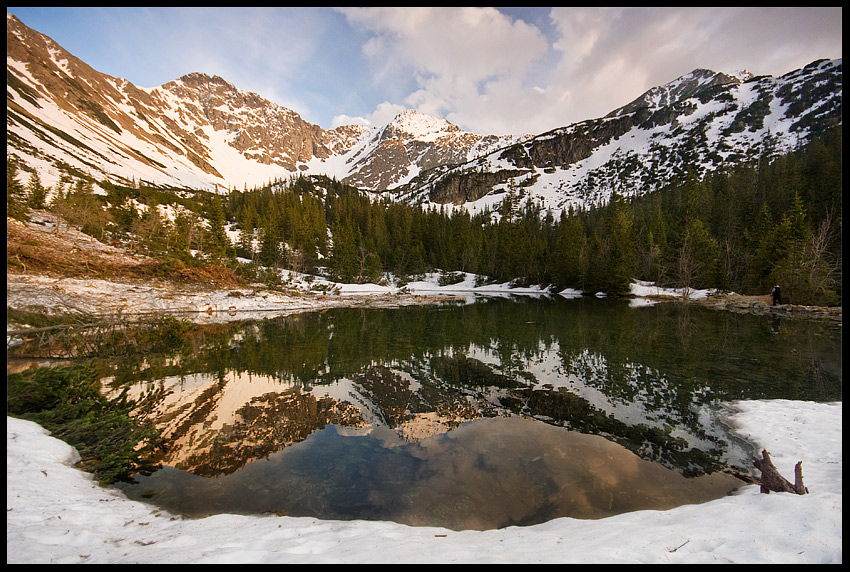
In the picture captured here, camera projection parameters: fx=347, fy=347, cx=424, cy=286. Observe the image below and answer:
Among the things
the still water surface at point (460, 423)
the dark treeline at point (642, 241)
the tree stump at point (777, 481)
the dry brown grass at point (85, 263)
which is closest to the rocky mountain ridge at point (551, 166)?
the dark treeline at point (642, 241)

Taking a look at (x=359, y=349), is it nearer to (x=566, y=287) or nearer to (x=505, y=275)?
(x=566, y=287)

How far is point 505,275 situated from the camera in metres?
80.6

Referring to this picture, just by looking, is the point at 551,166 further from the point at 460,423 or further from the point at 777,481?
the point at 777,481

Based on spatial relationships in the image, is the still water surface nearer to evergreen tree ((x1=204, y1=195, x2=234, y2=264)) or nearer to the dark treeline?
the dark treeline

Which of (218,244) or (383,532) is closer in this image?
(383,532)

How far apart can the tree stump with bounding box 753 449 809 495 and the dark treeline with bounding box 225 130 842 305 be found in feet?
116

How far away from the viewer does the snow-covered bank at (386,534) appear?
10.8 ft

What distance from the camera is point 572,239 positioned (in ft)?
206

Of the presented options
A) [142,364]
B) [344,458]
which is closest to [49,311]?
[142,364]

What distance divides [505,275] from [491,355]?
6751 centimetres

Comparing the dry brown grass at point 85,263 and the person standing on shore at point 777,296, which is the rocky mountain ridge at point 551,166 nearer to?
the dry brown grass at point 85,263

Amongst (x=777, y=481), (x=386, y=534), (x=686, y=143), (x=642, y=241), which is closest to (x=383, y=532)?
(x=386, y=534)

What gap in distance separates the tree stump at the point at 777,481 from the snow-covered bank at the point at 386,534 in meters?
0.18

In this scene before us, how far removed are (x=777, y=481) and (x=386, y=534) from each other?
18.1 ft
